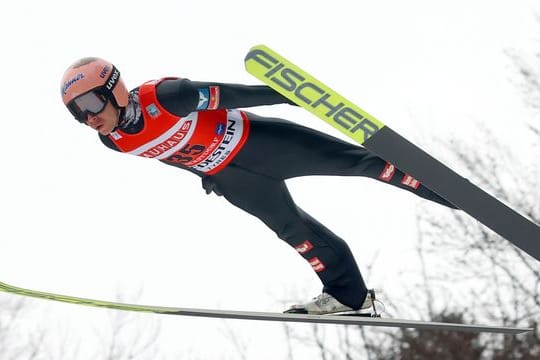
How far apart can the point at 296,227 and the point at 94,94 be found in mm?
1363

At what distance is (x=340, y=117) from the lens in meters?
4.53

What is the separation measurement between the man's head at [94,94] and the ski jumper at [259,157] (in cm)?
7

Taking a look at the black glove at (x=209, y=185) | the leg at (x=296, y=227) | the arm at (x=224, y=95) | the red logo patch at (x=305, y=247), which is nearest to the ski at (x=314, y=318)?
the leg at (x=296, y=227)

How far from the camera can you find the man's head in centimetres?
504

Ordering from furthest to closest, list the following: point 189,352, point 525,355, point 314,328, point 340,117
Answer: point 189,352 → point 314,328 → point 525,355 → point 340,117

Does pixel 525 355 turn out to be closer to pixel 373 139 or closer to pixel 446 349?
pixel 446 349

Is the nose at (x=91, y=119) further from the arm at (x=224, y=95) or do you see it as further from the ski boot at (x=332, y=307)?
the ski boot at (x=332, y=307)

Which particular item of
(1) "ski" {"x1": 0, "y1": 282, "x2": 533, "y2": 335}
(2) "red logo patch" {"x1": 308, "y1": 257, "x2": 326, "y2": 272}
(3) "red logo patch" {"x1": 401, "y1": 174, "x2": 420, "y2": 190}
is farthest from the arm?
(1) "ski" {"x1": 0, "y1": 282, "x2": 533, "y2": 335}

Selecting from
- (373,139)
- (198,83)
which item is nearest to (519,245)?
(373,139)

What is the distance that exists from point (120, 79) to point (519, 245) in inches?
88.3

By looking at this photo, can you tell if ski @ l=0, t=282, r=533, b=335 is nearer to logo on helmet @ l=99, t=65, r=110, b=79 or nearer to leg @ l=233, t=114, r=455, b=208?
leg @ l=233, t=114, r=455, b=208

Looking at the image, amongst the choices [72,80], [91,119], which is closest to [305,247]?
[91,119]

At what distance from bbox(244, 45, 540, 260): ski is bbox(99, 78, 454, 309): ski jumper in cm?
43

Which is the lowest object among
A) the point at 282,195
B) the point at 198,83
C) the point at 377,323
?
the point at 377,323
